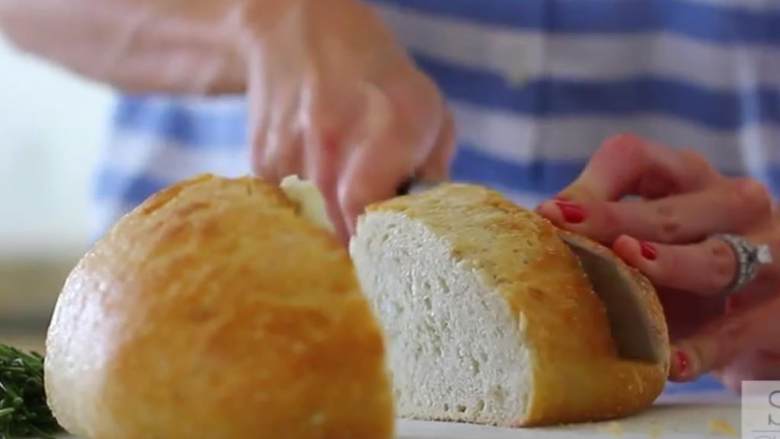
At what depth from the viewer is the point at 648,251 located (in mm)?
1167

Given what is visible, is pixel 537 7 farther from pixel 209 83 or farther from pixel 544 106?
pixel 209 83

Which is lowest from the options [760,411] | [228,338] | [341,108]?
[760,411]

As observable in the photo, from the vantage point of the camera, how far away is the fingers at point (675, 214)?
45.3 inches

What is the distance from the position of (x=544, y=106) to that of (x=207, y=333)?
0.91 metres

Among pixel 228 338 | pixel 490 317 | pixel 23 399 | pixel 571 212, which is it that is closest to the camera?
pixel 228 338

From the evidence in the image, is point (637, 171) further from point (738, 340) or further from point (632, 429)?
point (632, 429)

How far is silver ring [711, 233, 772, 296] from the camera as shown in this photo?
126cm

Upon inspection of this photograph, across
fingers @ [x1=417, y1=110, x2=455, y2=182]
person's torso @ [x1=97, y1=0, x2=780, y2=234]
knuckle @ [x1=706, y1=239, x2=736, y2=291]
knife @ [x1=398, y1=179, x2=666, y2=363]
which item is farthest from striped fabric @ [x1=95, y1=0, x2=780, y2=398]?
knife @ [x1=398, y1=179, x2=666, y2=363]

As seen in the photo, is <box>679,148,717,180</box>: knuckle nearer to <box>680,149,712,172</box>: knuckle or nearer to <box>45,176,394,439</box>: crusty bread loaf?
<box>680,149,712,172</box>: knuckle

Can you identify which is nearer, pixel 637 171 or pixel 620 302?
pixel 620 302

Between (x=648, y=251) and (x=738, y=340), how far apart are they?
8.4 inches

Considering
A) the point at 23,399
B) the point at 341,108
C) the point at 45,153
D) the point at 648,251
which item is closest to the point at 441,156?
the point at 341,108

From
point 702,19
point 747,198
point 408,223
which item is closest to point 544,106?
point 702,19

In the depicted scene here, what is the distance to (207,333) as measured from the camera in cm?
75
